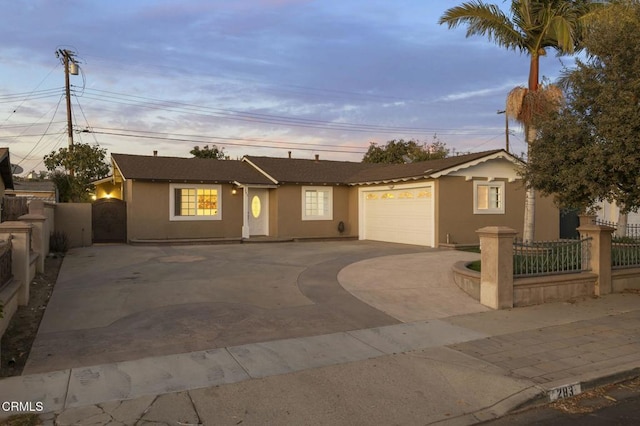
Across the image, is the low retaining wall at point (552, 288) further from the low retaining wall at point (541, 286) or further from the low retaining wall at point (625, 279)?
the low retaining wall at point (625, 279)

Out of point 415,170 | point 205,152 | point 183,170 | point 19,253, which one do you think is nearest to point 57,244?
point 183,170

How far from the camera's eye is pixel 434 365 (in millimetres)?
5887

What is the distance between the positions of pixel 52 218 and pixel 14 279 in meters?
9.53

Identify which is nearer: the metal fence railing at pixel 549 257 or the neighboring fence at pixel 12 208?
the metal fence railing at pixel 549 257

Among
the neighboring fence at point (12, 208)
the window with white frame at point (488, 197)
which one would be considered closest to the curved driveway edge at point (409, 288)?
the window with white frame at point (488, 197)

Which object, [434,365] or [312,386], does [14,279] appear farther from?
[434,365]

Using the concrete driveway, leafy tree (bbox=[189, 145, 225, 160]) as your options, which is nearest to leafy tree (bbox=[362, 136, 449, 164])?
leafy tree (bbox=[189, 145, 225, 160])

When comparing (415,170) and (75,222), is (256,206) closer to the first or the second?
(415,170)

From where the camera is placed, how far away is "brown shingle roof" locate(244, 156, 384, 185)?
22406 mm

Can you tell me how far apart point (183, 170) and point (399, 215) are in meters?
9.57

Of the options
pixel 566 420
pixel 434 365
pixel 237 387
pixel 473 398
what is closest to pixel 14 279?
pixel 237 387

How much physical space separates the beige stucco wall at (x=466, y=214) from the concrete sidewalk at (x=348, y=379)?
11.4 metres

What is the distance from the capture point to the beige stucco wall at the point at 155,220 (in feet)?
64.6

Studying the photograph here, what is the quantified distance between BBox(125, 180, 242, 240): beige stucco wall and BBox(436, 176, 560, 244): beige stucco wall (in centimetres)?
933
